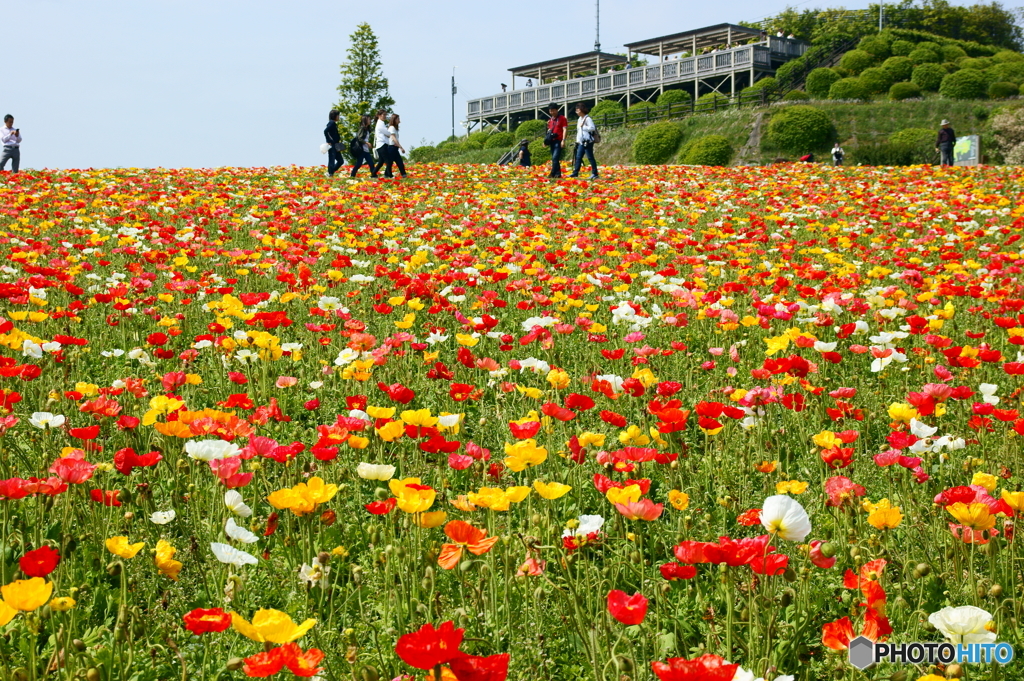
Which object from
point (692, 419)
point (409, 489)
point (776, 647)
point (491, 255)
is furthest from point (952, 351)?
point (491, 255)

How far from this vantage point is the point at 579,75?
5169 centimetres

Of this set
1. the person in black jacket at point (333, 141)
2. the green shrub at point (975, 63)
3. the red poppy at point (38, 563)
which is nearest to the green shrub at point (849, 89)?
the green shrub at point (975, 63)

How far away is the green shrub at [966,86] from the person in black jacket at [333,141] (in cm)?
2276

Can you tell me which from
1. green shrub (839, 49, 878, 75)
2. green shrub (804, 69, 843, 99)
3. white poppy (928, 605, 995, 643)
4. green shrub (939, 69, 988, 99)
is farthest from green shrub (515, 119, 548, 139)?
white poppy (928, 605, 995, 643)

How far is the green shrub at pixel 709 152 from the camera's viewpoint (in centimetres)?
2492

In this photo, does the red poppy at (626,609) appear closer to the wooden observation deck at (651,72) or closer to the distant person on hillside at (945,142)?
the distant person on hillside at (945,142)

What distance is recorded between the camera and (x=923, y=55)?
32.4 m

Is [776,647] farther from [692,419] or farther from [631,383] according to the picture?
[692,419]

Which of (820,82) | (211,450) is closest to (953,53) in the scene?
(820,82)

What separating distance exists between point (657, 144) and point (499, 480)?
2630 cm

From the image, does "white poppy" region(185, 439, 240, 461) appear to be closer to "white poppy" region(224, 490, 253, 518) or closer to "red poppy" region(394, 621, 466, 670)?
"white poppy" region(224, 490, 253, 518)

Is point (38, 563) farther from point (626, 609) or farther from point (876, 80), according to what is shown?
point (876, 80)

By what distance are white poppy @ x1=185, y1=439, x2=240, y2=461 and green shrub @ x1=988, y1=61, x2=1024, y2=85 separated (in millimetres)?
32434

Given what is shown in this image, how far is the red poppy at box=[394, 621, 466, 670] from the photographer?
4.02ft
